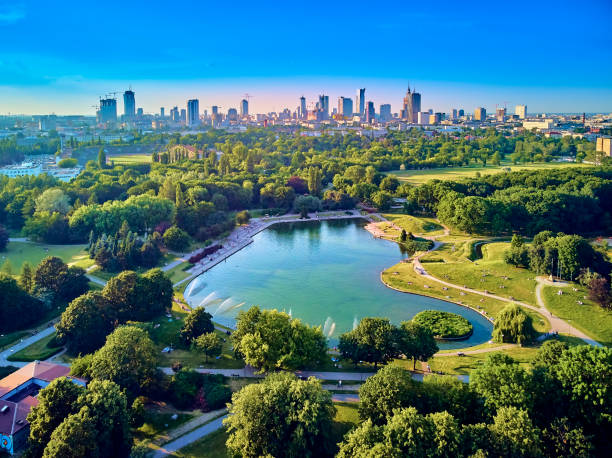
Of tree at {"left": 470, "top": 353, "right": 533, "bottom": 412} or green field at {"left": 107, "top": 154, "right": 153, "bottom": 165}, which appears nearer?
tree at {"left": 470, "top": 353, "right": 533, "bottom": 412}

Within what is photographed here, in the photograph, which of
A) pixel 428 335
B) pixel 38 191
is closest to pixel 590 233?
pixel 428 335

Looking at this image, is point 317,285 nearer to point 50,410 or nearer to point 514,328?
point 514,328

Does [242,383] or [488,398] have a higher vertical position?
[488,398]

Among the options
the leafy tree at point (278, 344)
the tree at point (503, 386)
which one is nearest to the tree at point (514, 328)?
the tree at point (503, 386)

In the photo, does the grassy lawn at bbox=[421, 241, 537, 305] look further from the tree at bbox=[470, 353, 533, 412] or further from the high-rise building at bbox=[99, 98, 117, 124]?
the high-rise building at bbox=[99, 98, 117, 124]

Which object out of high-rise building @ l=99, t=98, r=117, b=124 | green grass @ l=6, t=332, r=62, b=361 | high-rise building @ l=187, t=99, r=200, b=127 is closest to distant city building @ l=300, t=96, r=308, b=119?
high-rise building @ l=187, t=99, r=200, b=127

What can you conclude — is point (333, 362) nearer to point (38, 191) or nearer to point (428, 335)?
point (428, 335)

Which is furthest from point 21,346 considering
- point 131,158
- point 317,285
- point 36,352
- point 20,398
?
point 131,158

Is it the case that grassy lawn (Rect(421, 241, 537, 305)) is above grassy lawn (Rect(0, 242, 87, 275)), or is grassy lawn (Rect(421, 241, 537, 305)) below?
below
